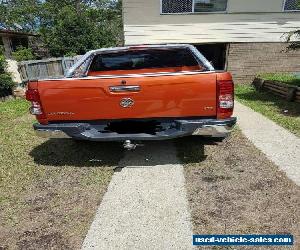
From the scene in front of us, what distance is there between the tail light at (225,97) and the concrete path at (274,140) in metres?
1.39

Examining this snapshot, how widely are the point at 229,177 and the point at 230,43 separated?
10.2m

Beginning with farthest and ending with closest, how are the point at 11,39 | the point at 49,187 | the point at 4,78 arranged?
the point at 11,39
the point at 4,78
the point at 49,187

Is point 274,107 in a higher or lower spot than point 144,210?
lower

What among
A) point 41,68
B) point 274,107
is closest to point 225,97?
point 274,107

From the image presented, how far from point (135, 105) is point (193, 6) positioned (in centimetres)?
994

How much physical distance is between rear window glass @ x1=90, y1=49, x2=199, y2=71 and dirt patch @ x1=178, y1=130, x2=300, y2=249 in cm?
167

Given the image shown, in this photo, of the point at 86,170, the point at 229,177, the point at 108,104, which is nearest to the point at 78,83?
the point at 108,104

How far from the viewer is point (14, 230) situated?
3389 mm

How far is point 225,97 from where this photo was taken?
4121 mm

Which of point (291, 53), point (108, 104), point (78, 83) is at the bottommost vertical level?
point (291, 53)

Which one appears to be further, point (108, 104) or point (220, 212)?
point (108, 104)

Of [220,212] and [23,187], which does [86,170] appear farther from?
[220,212]

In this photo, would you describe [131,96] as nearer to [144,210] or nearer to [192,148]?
[144,210]

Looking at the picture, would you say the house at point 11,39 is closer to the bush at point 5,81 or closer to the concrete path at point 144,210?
the bush at point 5,81
